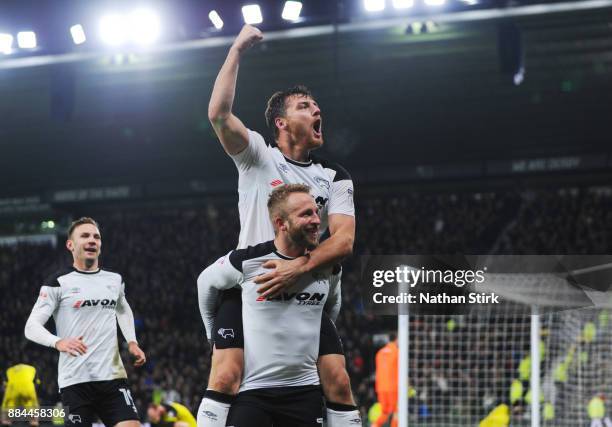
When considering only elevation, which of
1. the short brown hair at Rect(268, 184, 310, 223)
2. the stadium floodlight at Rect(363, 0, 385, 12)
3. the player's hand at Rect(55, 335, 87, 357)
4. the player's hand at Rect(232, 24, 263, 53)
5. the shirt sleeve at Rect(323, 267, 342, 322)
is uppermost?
the stadium floodlight at Rect(363, 0, 385, 12)

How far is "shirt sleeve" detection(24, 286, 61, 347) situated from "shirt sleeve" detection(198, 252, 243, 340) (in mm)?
2321

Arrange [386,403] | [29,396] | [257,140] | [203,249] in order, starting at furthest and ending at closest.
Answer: [203,249], [386,403], [29,396], [257,140]

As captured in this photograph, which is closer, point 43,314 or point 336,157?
point 43,314

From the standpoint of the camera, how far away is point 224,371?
4.04 meters

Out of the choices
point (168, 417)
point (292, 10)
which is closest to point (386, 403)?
point (168, 417)

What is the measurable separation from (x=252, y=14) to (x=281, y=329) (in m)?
12.6

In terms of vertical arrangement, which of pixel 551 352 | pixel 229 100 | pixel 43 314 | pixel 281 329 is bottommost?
pixel 281 329

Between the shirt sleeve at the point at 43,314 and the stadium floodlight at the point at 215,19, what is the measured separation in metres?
10.3

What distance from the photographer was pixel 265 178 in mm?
4340

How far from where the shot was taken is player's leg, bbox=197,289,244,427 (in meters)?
4.03

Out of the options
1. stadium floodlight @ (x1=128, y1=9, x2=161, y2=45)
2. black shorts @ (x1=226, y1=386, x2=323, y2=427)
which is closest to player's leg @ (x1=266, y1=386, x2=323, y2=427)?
black shorts @ (x1=226, y1=386, x2=323, y2=427)

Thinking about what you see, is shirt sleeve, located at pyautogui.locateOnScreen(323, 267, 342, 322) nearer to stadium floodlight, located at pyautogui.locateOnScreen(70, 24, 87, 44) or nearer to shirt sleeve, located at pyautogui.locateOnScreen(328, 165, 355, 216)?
shirt sleeve, located at pyautogui.locateOnScreen(328, 165, 355, 216)

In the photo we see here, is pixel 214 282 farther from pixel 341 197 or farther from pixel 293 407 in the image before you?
pixel 341 197

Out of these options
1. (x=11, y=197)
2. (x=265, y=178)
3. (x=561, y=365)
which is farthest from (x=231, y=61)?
(x=11, y=197)
